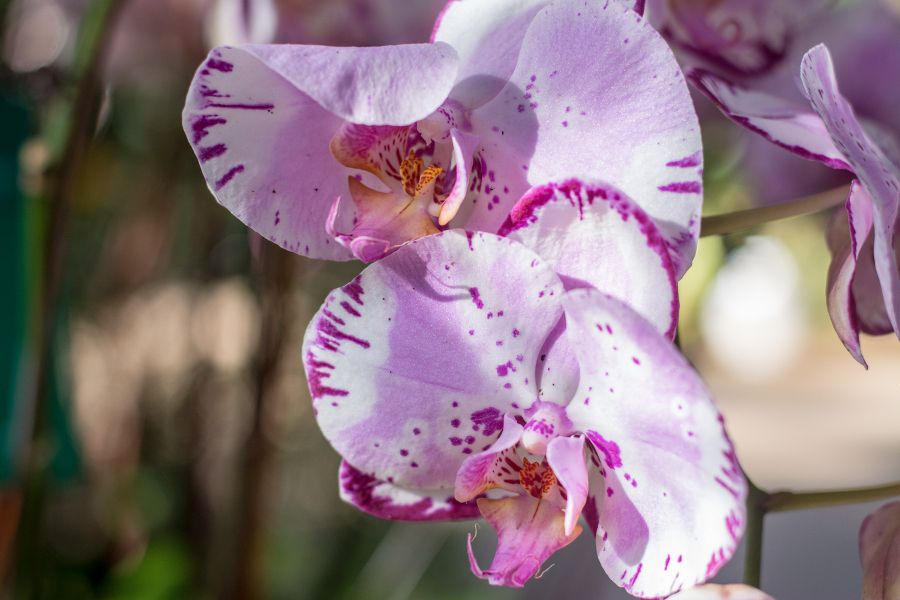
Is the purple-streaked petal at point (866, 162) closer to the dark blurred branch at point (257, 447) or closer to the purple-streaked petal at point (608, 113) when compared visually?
the purple-streaked petal at point (608, 113)

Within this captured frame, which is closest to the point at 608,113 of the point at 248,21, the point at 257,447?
the point at 248,21

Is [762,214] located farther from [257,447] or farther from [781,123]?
[257,447]

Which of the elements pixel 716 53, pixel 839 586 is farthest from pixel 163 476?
pixel 716 53

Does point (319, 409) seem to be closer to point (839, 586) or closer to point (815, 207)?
point (815, 207)

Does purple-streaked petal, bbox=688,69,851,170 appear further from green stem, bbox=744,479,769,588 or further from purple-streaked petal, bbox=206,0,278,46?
purple-streaked petal, bbox=206,0,278,46

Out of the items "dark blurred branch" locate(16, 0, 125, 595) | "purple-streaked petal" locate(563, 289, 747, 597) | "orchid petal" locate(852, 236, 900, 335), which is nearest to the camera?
"purple-streaked petal" locate(563, 289, 747, 597)

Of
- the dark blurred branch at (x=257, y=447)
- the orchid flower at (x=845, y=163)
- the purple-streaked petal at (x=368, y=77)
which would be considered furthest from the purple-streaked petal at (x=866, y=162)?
the dark blurred branch at (x=257, y=447)

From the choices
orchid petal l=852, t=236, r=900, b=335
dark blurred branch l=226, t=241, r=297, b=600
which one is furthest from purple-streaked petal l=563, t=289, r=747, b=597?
dark blurred branch l=226, t=241, r=297, b=600
